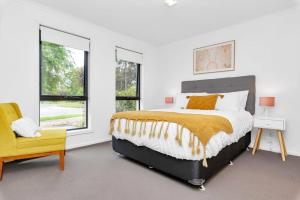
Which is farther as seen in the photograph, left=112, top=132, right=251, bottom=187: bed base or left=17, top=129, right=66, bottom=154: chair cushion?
left=17, top=129, right=66, bottom=154: chair cushion

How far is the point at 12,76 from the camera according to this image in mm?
2604

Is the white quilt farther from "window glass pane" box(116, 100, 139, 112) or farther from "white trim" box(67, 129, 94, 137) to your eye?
"window glass pane" box(116, 100, 139, 112)

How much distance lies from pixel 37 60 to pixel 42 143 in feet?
4.98

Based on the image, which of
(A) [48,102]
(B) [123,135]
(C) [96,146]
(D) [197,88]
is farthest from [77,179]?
(D) [197,88]

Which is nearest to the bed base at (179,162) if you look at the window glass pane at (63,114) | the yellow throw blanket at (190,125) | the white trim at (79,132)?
the yellow throw blanket at (190,125)

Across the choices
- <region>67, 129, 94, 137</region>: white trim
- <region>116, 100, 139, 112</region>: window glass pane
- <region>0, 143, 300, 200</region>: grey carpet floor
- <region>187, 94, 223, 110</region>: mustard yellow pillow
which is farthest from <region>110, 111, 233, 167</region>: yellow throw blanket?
<region>116, 100, 139, 112</region>: window glass pane

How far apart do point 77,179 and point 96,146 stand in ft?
4.79

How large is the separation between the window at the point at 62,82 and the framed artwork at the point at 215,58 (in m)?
2.63

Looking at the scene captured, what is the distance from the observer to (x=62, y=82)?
3336 mm

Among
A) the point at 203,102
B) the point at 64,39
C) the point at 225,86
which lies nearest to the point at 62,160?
the point at 64,39

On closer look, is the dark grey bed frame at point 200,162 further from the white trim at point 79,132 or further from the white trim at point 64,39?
the white trim at point 64,39

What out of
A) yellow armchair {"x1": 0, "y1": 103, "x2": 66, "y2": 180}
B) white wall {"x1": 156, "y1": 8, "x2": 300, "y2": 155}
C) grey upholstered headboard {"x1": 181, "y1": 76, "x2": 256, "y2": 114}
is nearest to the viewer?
yellow armchair {"x1": 0, "y1": 103, "x2": 66, "y2": 180}

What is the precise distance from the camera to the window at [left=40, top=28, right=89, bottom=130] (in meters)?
3.07

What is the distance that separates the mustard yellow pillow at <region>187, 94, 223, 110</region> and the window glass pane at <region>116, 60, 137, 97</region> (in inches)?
68.2
